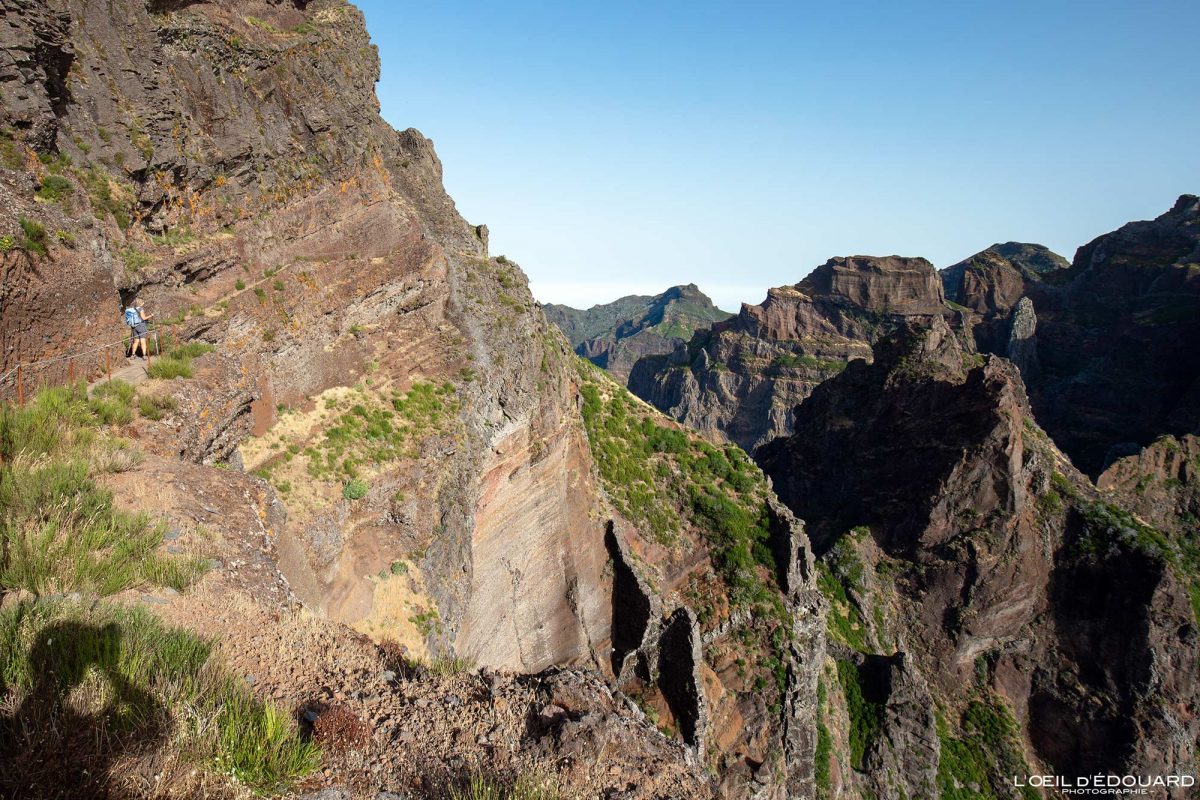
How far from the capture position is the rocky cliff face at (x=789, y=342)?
112750 mm

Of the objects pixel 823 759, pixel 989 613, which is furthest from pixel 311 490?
pixel 989 613

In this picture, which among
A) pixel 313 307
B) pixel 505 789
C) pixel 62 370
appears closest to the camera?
pixel 505 789

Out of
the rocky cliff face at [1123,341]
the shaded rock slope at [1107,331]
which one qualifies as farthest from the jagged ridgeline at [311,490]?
the shaded rock slope at [1107,331]

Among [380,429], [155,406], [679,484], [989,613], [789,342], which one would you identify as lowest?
[989,613]

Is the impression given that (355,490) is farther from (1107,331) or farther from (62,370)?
(1107,331)

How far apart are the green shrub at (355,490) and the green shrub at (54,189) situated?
28.1 ft

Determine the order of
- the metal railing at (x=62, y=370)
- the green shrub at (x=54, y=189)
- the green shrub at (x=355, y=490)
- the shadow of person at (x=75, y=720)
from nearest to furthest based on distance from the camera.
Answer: the shadow of person at (x=75, y=720), the metal railing at (x=62, y=370), the green shrub at (x=54, y=189), the green shrub at (x=355, y=490)

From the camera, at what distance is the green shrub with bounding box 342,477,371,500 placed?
16453 mm

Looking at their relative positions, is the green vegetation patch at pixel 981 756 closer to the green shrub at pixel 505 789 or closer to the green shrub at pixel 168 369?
the green shrub at pixel 505 789

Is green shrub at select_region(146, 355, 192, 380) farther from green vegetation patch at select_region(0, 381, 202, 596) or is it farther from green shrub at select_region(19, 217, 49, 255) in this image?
green vegetation patch at select_region(0, 381, 202, 596)

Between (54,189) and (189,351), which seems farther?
(189,351)

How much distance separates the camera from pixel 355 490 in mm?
16562

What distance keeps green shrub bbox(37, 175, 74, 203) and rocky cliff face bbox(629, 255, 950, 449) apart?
109 metres

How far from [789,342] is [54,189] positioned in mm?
121944
